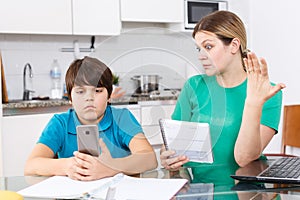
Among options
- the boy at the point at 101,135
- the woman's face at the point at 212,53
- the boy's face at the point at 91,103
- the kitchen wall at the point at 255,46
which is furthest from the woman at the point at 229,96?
the kitchen wall at the point at 255,46

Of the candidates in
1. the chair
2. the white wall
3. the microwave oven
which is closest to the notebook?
the chair

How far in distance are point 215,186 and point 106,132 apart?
328 mm

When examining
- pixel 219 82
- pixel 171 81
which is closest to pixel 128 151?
pixel 171 81

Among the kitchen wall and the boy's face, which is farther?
the kitchen wall

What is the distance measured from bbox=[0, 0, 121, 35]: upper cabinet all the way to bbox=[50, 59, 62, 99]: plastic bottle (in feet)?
1.20

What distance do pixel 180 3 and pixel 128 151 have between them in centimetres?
273

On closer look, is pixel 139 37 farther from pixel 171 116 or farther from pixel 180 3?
pixel 180 3

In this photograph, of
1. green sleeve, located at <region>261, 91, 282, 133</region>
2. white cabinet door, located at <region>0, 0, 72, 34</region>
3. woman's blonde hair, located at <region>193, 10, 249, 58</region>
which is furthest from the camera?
white cabinet door, located at <region>0, 0, 72, 34</region>

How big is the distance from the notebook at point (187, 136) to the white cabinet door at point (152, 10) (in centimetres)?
238

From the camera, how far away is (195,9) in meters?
3.87

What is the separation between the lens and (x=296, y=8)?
11.5ft

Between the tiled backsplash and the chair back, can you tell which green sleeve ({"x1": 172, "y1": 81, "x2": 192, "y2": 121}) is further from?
the chair back

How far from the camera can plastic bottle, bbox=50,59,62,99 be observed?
11.5ft

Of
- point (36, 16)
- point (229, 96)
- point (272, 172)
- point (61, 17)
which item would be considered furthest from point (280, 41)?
point (272, 172)
